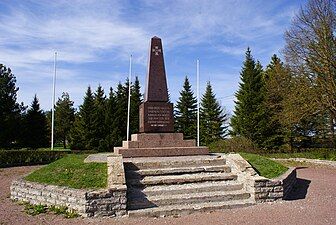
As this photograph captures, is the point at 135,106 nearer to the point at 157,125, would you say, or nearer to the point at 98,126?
the point at 98,126

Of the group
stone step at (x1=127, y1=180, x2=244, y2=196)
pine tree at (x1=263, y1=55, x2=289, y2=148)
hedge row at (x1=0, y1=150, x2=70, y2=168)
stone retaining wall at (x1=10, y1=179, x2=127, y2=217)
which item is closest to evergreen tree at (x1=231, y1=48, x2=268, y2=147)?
pine tree at (x1=263, y1=55, x2=289, y2=148)

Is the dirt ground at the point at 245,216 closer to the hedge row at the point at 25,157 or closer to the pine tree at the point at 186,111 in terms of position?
the hedge row at the point at 25,157

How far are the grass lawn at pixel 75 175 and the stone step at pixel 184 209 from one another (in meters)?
1.21

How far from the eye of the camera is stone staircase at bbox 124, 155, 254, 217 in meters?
7.54

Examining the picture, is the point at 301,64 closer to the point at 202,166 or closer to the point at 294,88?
the point at 294,88

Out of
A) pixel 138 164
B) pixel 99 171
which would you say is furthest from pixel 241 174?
pixel 99 171

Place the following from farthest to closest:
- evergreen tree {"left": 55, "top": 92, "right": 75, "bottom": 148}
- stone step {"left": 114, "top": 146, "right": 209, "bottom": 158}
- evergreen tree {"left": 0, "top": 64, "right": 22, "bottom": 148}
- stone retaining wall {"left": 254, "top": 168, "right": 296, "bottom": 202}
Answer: evergreen tree {"left": 55, "top": 92, "right": 75, "bottom": 148}, evergreen tree {"left": 0, "top": 64, "right": 22, "bottom": 148}, stone step {"left": 114, "top": 146, "right": 209, "bottom": 158}, stone retaining wall {"left": 254, "top": 168, "right": 296, "bottom": 202}

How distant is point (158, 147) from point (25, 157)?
43.1ft

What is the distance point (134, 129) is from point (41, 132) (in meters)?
10.5

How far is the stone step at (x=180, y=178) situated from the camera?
8.46 m

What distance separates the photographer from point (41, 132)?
1433 inches

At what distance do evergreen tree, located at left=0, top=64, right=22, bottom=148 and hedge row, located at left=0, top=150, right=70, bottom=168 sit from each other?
13.2 metres

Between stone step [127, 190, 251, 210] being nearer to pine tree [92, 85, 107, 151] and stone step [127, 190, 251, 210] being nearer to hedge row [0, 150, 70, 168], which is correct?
hedge row [0, 150, 70, 168]

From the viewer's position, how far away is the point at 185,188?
27.2ft
